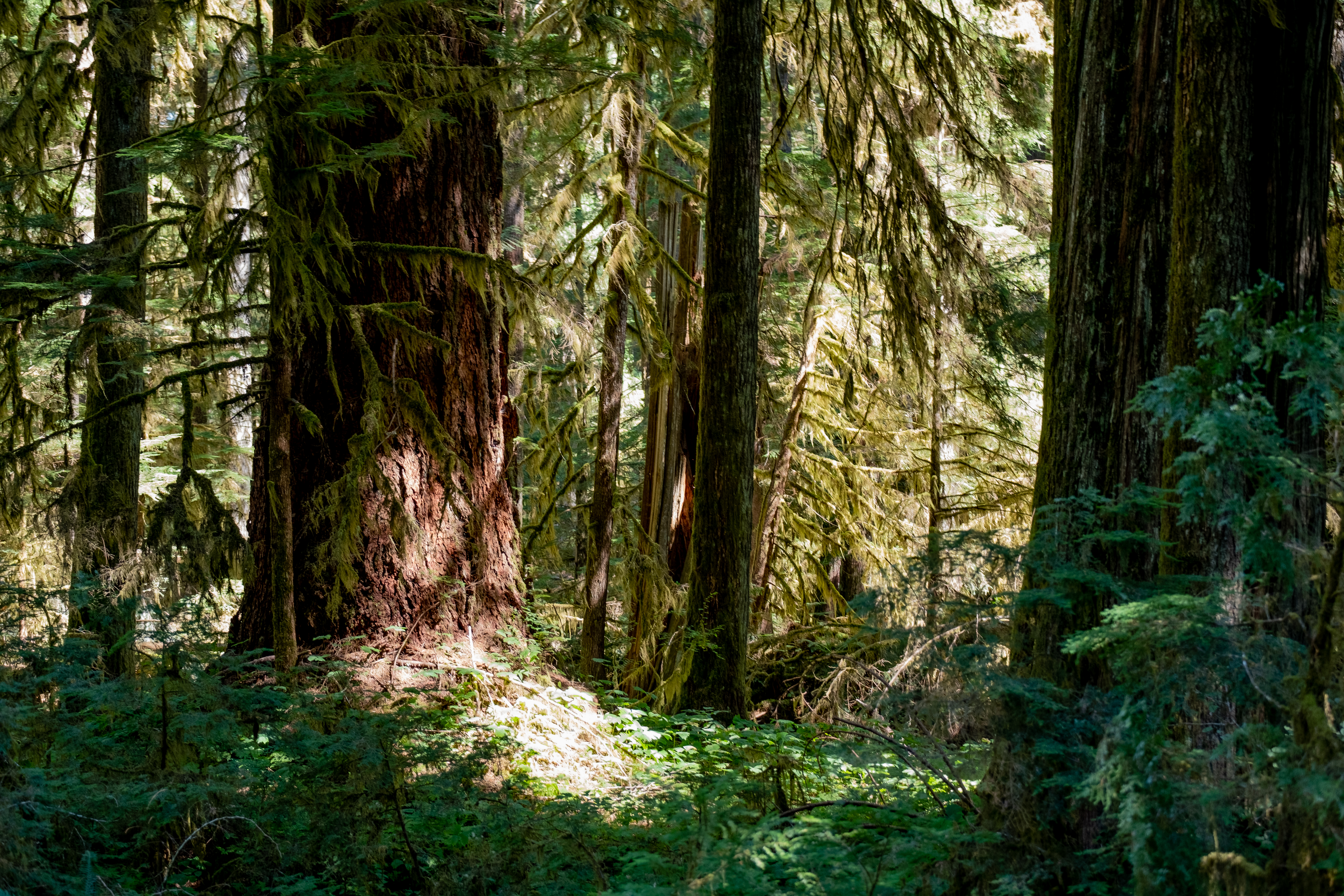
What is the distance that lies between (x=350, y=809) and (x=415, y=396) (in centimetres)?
252

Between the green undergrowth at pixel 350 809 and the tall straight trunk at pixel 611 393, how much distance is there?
3.19 meters

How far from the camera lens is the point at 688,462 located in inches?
381

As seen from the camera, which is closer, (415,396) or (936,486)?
(415,396)

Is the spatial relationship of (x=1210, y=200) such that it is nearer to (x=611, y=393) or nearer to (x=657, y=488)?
(x=611, y=393)

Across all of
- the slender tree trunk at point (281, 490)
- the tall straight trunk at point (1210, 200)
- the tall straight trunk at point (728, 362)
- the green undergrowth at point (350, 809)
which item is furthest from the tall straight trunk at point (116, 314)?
the tall straight trunk at point (1210, 200)

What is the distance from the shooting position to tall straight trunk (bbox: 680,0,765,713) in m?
6.93

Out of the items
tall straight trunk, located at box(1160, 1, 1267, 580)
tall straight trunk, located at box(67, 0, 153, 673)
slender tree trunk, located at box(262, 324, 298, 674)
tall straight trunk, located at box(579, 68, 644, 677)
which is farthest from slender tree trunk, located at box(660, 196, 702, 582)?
tall straight trunk, located at box(1160, 1, 1267, 580)

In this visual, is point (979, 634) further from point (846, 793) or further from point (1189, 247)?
point (846, 793)

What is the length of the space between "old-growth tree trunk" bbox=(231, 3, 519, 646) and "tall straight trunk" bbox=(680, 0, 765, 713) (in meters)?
1.50

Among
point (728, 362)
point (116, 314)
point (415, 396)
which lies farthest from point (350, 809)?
point (116, 314)

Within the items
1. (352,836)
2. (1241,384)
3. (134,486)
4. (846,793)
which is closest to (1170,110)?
(1241,384)

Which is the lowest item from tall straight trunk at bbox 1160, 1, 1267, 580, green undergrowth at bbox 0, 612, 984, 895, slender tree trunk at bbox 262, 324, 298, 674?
green undergrowth at bbox 0, 612, 984, 895

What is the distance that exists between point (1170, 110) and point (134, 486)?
8.24 metres

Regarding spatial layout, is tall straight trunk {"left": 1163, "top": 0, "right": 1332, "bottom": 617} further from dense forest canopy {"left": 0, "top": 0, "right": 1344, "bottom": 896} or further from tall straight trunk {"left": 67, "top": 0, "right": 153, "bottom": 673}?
tall straight trunk {"left": 67, "top": 0, "right": 153, "bottom": 673}
